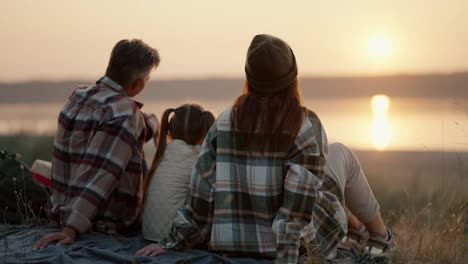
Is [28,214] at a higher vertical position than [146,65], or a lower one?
lower

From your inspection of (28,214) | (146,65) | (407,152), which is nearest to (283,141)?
(146,65)

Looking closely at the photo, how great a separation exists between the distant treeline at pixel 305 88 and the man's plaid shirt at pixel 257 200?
11.4m

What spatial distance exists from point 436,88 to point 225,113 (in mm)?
13516

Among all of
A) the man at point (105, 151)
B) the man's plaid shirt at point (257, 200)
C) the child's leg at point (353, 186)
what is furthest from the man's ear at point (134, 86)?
the child's leg at point (353, 186)

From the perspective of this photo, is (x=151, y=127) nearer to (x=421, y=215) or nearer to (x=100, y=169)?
(x=100, y=169)

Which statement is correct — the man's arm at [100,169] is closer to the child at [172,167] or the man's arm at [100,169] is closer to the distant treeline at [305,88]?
the child at [172,167]

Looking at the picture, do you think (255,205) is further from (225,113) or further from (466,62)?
(466,62)

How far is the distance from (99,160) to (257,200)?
2.95 ft

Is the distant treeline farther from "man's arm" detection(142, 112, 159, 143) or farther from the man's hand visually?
the man's hand

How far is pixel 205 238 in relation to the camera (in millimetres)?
4922

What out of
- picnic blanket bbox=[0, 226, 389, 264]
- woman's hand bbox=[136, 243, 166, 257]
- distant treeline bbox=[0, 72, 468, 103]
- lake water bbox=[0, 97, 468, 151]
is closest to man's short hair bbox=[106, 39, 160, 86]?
picnic blanket bbox=[0, 226, 389, 264]

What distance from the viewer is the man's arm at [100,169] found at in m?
5.17

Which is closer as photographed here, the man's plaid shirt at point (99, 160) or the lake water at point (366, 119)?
the man's plaid shirt at point (99, 160)

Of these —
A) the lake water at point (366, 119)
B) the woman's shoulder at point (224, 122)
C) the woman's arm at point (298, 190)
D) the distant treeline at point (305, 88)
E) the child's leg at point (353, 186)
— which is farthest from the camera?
the distant treeline at point (305, 88)
